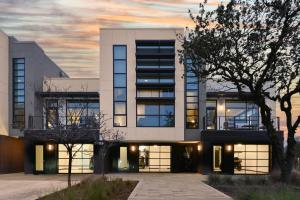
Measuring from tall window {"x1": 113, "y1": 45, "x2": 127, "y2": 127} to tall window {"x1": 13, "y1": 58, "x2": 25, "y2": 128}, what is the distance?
10614mm

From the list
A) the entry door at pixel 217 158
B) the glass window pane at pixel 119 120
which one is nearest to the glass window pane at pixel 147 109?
the glass window pane at pixel 119 120

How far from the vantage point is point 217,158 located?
3884 cm

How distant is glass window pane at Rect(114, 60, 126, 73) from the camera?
3812 cm

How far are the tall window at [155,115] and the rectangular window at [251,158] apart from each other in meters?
5.65

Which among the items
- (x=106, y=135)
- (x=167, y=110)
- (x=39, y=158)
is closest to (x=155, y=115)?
(x=167, y=110)

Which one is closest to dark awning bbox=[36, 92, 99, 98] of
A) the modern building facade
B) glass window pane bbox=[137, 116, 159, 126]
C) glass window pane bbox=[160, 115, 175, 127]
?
the modern building facade

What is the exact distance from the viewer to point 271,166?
126 feet

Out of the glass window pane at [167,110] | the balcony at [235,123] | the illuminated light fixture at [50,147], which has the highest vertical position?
the glass window pane at [167,110]

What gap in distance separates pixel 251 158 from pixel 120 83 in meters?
11.4

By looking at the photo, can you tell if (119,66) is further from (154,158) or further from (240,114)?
(240,114)

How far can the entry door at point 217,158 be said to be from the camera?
1523 inches

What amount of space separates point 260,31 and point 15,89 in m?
30.4

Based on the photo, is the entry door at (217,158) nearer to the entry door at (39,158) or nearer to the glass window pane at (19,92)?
the entry door at (39,158)

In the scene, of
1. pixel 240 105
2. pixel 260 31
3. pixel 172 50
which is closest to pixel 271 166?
pixel 240 105
